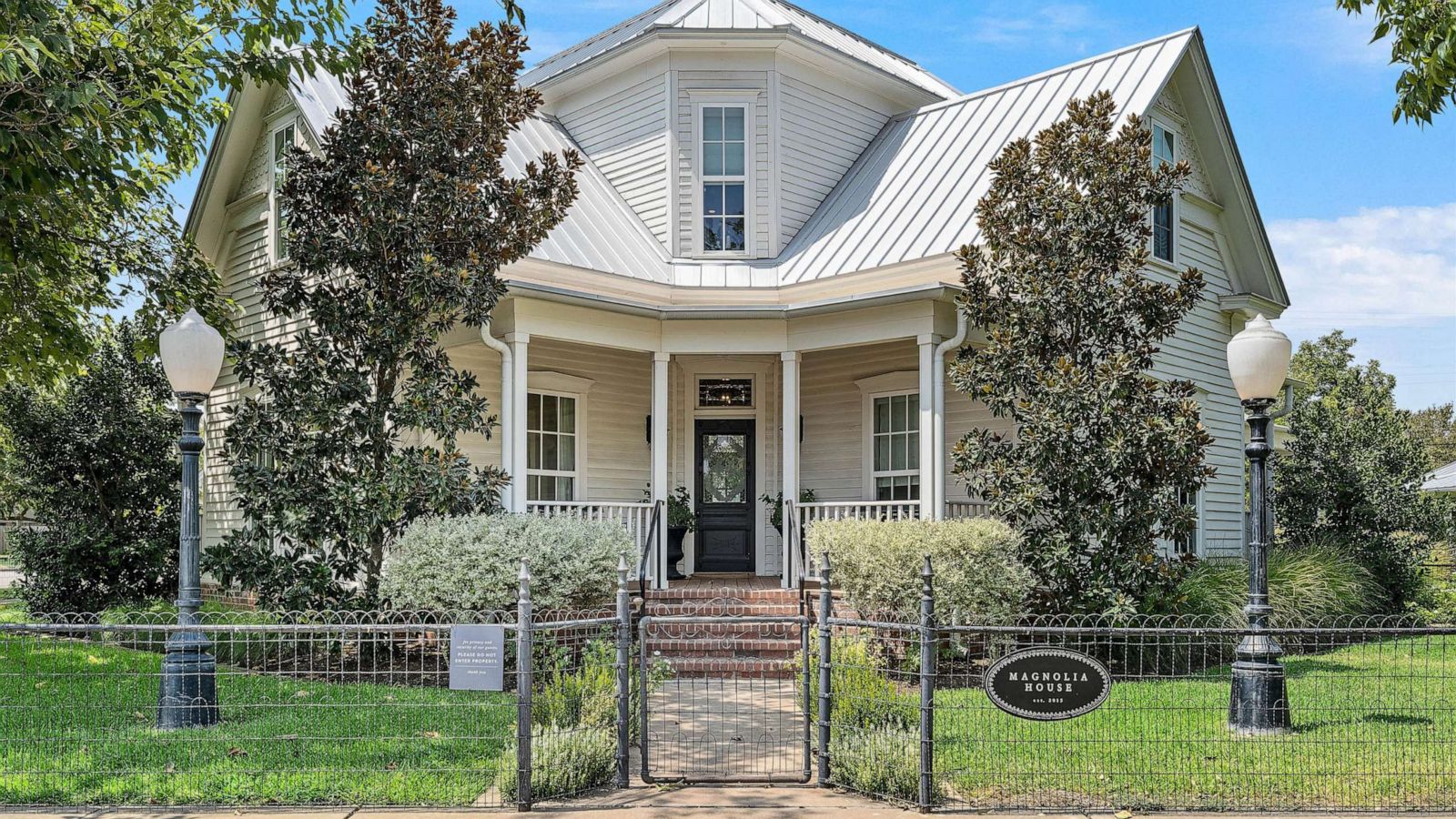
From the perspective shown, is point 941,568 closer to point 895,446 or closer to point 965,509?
point 965,509

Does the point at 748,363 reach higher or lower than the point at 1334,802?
higher

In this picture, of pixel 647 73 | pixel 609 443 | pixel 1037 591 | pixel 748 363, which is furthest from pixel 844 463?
pixel 647 73

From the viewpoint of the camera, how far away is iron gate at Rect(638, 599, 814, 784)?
7398 mm

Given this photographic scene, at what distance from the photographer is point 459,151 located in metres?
11.9

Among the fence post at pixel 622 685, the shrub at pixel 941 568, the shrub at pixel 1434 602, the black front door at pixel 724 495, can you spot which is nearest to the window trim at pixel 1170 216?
the shrub at pixel 1434 602

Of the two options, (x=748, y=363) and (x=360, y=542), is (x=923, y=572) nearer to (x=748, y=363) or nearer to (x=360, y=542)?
(x=360, y=542)

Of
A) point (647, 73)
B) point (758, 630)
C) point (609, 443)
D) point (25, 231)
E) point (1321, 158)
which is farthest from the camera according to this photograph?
point (1321, 158)

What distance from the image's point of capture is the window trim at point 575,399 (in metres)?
15.2

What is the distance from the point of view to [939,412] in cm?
1316

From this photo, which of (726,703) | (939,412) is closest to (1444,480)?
(939,412)

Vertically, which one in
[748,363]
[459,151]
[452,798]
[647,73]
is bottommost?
[452,798]

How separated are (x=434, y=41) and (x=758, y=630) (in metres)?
6.82

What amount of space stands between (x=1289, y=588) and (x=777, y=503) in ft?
20.0

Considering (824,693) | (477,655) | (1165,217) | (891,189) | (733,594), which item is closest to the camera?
(477,655)
